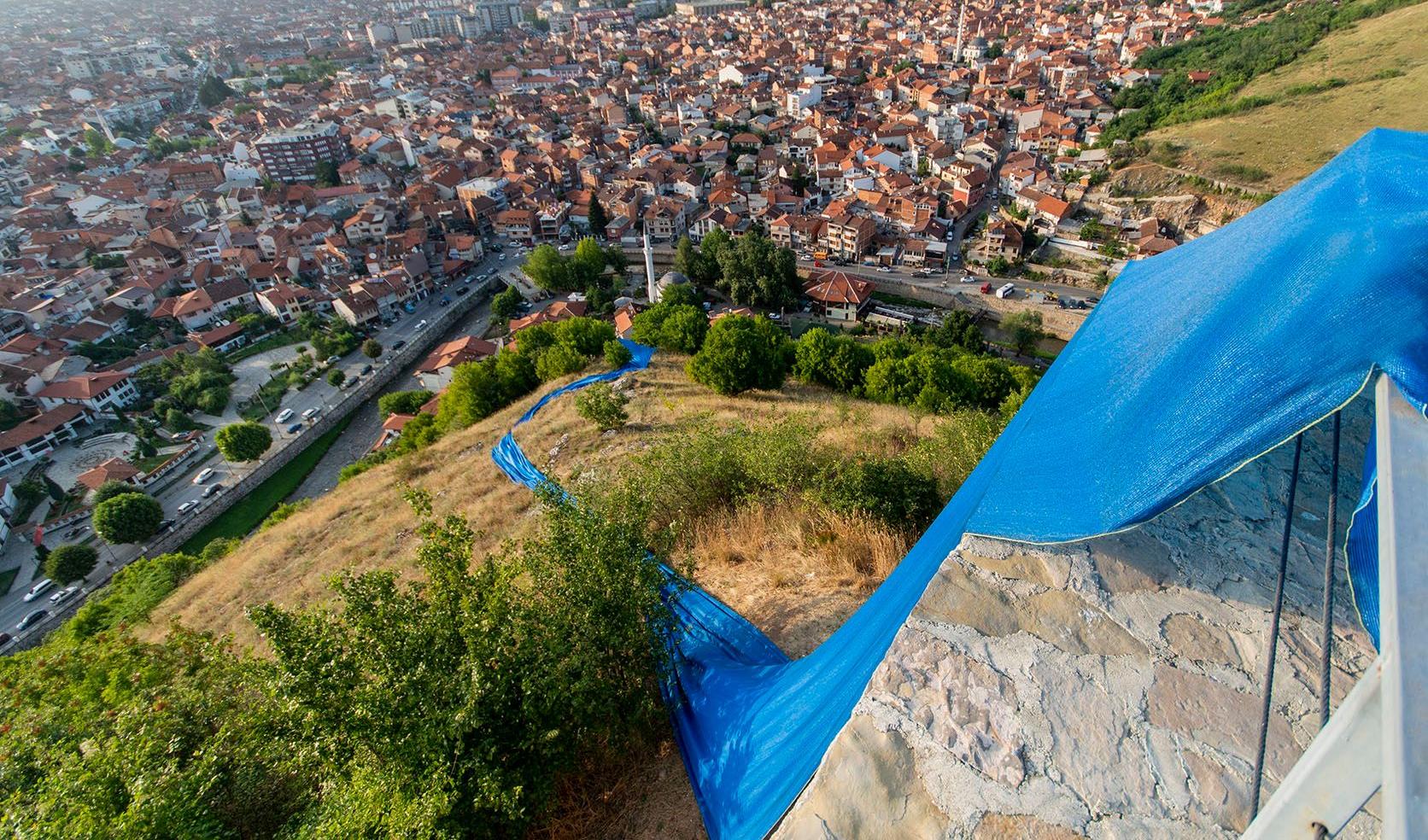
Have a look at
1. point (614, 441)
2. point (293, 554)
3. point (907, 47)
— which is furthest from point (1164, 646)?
point (907, 47)

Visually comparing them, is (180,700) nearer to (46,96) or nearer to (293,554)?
(293,554)

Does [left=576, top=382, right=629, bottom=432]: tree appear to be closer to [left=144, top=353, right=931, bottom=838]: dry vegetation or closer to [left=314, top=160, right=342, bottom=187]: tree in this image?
[left=144, top=353, right=931, bottom=838]: dry vegetation

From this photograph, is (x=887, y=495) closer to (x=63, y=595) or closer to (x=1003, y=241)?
(x=63, y=595)

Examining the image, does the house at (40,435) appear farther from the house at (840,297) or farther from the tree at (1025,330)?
the tree at (1025,330)

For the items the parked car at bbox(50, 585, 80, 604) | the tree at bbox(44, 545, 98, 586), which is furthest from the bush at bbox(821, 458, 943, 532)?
the parked car at bbox(50, 585, 80, 604)

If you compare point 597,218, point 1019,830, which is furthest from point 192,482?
point 1019,830

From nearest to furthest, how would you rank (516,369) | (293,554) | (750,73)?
1. (293,554)
2. (516,369)
3. (750,73)
